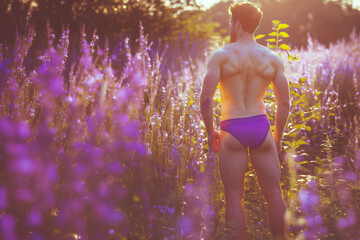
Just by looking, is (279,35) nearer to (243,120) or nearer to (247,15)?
(247,15)

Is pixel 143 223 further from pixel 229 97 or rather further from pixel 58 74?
pixel 58 74

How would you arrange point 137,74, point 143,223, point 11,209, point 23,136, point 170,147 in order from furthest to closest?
point 170,147, point 137,74, point 143,223, point 23,136, point 11,209

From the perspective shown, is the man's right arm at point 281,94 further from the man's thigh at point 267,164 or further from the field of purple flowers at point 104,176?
the field of purple flowers at point 104,176

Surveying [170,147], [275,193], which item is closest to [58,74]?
[170,147]

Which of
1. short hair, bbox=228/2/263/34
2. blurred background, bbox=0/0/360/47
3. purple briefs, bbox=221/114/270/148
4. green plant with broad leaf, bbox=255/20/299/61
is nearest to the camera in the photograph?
purple briefs, bbox=221/114/270/148

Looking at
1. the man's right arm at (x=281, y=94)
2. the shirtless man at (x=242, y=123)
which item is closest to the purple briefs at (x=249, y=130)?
the shirtless man at (x=242, y=123)

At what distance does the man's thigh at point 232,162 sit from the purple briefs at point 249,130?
39 mm

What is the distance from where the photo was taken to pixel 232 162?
2562mm

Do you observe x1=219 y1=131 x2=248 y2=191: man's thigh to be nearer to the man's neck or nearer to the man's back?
the man's back

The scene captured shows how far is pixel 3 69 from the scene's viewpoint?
2.88m

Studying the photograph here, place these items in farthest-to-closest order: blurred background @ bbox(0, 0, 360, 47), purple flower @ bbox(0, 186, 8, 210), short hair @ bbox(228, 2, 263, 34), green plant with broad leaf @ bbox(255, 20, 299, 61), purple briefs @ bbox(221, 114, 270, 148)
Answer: blurred background @ bbox(0, 0, 360, 47), green plant with broad leaf @ bbox(255, 20, 299, 61), short hair @ bbox(228, 2, 263, 34), purple briefs @ bbox(221, 114, 270, 148), purple flower @ bbox(0, 186, 8, 210)

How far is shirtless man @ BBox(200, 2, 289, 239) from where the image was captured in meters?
2.56

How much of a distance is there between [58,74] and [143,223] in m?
1.26

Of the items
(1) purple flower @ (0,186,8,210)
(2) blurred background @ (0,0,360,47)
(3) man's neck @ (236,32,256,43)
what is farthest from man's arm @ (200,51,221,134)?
(2) blurred background @ (0,0,360,47)
